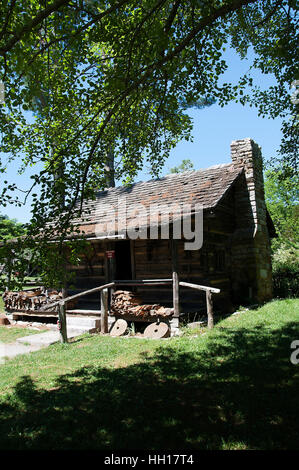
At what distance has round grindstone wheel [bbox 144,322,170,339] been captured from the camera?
8.55 metres

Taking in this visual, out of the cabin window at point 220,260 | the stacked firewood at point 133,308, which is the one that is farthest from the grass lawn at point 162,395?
the cabin window at point 220,260

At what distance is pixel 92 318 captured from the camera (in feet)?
35.9

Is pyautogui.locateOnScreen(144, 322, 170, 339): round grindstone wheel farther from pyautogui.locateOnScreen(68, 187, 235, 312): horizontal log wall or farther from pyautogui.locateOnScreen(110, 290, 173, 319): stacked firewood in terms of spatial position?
pyautogui.locateOnScreen(68, 187, 235, 312): horizontal log wall

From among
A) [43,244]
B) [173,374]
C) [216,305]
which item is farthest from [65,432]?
[216,305]

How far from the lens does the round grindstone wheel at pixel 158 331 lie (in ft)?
28.1

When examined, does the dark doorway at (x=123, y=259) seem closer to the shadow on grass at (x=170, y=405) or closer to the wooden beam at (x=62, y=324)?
the wooden beam at (x=62, y=324)

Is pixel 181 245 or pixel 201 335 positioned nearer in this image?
pixel 201 335

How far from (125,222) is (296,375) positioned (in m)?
7.10

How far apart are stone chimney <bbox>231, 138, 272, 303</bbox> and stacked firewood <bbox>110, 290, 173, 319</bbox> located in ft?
12.5

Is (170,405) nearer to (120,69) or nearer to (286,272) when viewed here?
(120,69)

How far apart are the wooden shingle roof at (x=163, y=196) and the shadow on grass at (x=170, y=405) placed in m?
4.66

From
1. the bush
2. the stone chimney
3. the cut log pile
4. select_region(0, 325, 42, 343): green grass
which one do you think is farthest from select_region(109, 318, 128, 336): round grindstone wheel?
the bush

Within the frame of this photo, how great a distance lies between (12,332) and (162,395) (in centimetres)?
864
